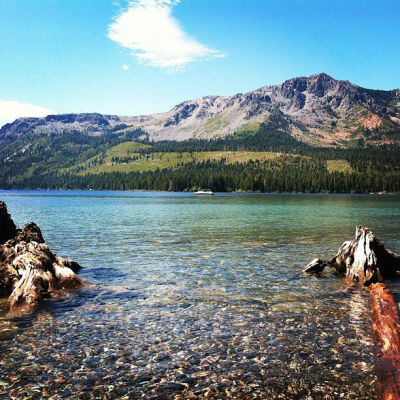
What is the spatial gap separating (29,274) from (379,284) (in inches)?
→ 742

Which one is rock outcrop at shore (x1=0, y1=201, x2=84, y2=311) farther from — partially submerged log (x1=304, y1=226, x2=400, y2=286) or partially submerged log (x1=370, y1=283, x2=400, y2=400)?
partially submerged log (x1=304, y1=226, x2=400, y2=286)

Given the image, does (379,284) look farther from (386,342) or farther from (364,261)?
(386,342)

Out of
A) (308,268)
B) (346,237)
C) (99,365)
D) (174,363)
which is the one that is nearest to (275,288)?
(308,268)

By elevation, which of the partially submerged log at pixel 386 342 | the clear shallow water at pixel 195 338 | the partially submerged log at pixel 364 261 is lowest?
the clear shallow water at pixel 195 338

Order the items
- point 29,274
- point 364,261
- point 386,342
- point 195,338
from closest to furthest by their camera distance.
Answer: point 386,342 < point 195,338 < point 29,274 < point 364,261

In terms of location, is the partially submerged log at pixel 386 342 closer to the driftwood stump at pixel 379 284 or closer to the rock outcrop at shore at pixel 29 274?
the driftwood stump at pixel 379 284

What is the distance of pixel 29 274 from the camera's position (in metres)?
18.0

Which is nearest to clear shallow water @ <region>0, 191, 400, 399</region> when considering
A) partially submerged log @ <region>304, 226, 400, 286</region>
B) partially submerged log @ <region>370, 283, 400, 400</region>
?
partially submerged log @ <region>370, 283, 400, 400</region>

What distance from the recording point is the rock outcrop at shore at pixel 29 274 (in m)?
17.0

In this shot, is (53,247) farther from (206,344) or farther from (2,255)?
(206,344)

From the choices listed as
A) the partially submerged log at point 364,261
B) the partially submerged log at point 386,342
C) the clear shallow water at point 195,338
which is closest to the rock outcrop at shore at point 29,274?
the clear shallow water at point 195,338

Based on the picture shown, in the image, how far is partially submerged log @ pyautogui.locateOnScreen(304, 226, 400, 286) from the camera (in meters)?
21.6

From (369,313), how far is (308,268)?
8055mm

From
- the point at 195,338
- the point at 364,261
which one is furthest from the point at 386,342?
the point at 364,261
